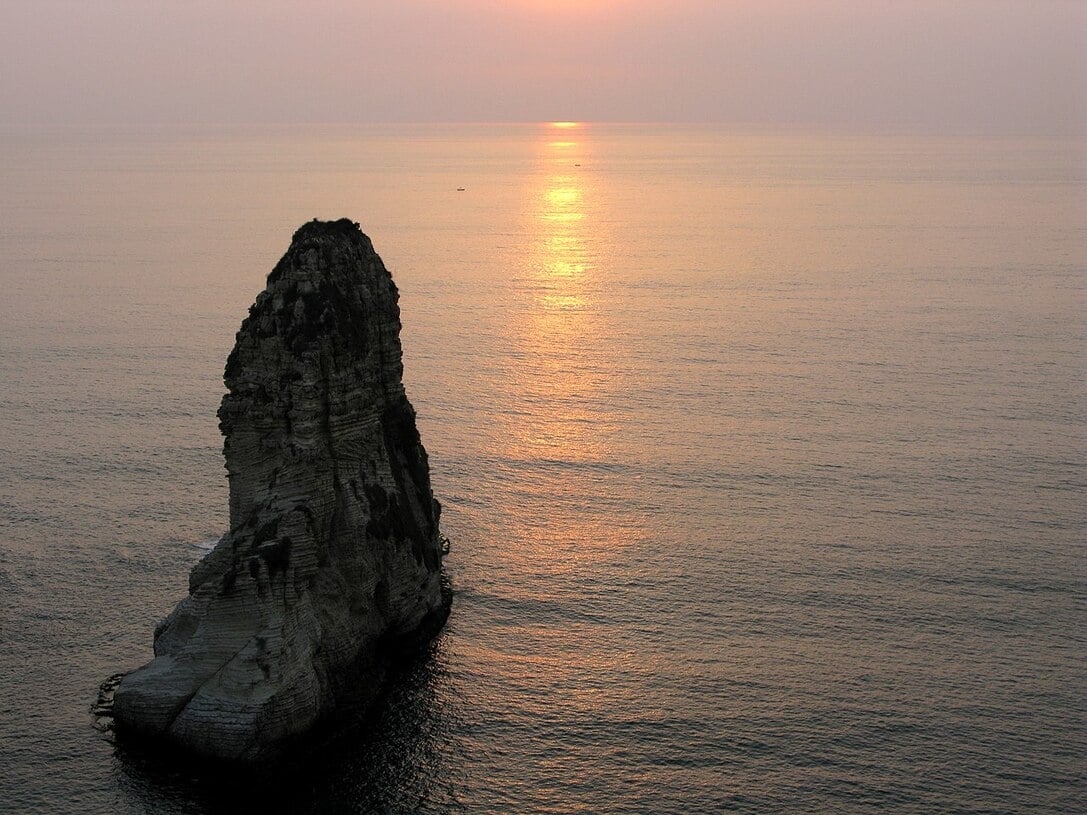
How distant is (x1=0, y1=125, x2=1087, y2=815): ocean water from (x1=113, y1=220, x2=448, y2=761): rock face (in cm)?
200

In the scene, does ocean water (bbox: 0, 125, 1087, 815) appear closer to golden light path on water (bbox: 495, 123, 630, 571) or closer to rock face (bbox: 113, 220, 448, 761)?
golden light path on water (bbox: 495, 123, 630, 571)

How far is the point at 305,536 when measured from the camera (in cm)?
4831

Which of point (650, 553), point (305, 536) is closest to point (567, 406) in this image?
point (650, 553)

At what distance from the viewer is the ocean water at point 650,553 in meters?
44.2

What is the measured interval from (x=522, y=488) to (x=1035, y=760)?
34.5 metres

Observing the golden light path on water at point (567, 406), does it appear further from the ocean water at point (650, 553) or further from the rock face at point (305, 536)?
the rock face at point (305, 536)

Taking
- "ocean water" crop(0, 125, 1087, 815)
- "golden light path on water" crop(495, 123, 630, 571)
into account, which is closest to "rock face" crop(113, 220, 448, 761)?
Result: "ocean water" crop(0, 125, 1087, 815)

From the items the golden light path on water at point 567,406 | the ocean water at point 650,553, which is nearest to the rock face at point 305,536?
the ocean water at point 650,553

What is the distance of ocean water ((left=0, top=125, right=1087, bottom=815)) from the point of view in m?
44.2

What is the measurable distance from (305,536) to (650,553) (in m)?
20.8

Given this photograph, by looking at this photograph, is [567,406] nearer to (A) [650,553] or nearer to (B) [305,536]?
(A) [650,553]

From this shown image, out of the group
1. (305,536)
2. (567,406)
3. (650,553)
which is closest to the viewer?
(305,536)

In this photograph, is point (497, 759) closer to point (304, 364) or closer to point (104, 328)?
point (304, 364)

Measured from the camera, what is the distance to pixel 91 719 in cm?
4719
